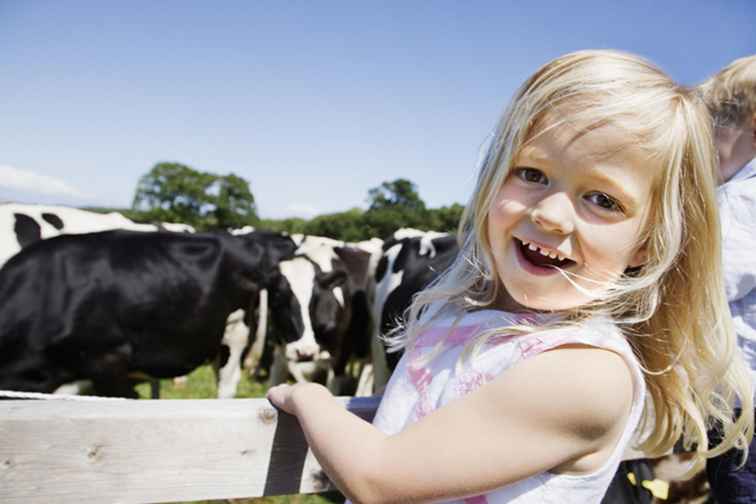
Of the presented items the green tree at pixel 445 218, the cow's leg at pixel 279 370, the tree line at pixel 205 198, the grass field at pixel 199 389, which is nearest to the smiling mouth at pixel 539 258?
the cow's leg at pixel 279 370

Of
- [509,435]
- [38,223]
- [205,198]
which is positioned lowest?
[205,198]

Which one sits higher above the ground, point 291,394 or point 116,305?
point 291,394

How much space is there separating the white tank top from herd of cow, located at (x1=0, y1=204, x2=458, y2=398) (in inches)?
94.7

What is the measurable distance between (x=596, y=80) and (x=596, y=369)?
399 millimetres

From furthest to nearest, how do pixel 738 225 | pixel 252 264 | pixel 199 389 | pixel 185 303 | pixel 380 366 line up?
pixel 199 389 → pixel 380 366 → pixel 252 264 → pixel 185 303 → pixel 738 225

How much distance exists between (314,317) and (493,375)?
167 inches

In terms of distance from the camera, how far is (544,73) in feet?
2.84

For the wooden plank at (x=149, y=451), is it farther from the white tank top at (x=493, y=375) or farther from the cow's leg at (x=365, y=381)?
the cow's leg at (x=365, y=381)

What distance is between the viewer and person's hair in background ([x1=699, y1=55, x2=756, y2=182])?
165 cm

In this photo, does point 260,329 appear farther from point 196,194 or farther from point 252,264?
point 196,194

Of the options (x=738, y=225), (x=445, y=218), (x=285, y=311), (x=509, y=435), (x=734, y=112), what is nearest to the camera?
(x=509, y=435)

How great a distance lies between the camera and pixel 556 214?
77cm

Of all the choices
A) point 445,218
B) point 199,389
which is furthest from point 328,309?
point 445,218

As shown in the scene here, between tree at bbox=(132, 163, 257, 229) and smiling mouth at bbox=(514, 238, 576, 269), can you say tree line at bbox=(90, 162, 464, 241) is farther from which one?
smiling mouth at bbox=(514, 238, 576, 269)
